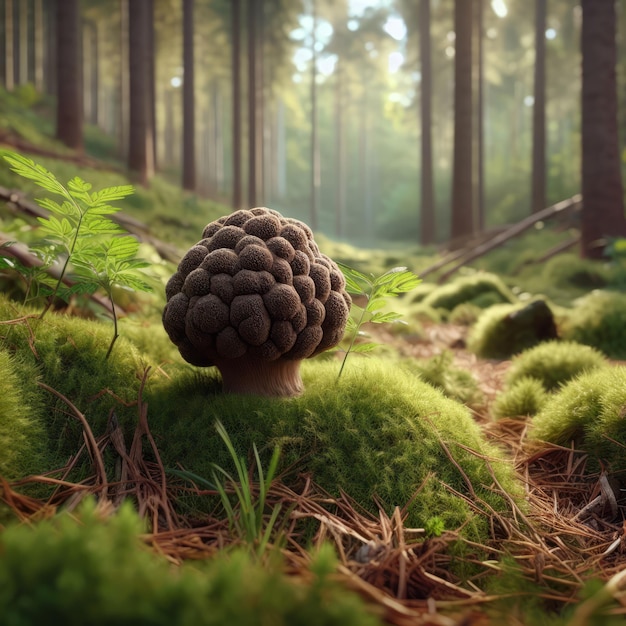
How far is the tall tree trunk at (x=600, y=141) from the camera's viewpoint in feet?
28.7

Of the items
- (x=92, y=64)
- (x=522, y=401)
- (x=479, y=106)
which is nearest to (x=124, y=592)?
(x=522, y=401)

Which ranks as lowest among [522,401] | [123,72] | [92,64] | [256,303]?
[522,401]

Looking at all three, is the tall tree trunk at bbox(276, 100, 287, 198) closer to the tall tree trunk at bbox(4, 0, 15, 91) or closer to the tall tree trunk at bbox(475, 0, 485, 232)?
the tall tree trunk at bbox(4, 0, 15, 91)

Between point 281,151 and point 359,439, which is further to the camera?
point 281,151

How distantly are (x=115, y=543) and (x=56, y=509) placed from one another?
85 centimetres

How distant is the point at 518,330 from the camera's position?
16.1 feet

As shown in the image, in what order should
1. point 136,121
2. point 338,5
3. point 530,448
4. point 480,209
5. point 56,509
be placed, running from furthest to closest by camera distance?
point 338,5 → point 480,209 → point 136,121 → point 530,448 → point 56,509

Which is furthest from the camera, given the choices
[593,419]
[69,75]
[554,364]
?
[69,75]

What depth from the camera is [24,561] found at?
924 mm

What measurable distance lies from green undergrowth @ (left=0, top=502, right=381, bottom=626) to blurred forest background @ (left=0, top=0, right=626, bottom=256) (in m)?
9.63

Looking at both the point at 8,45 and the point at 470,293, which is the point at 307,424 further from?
the point at 8,45

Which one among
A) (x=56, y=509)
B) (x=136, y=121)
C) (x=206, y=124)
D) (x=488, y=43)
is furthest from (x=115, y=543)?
(x=206, y=124)

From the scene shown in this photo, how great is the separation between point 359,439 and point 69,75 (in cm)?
1343

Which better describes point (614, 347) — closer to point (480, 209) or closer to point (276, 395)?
point (276, 395)
